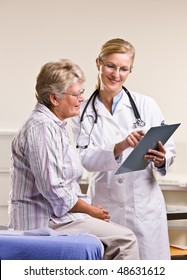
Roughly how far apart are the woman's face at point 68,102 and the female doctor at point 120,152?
1.28 ft

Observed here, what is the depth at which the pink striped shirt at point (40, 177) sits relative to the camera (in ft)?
6.82

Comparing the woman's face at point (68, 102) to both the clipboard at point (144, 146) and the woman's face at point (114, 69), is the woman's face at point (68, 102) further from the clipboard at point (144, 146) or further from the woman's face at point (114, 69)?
the woman's face at point (114, 69)

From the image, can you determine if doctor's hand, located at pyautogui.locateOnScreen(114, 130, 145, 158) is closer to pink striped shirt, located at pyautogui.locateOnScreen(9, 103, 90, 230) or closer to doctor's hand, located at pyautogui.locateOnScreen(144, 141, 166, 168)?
doctor's hand, located at pyautogui.locateOnScreen(144, 141, 166, 168)

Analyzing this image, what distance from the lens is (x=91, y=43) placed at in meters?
4.00

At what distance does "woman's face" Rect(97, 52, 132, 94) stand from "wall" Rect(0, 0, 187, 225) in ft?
4.21

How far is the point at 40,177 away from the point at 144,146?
0.53m

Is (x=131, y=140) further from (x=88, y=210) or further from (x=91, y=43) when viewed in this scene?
(x=91, y=43)

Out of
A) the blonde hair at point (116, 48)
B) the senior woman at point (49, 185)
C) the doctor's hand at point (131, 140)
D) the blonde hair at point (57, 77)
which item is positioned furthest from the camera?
the blonde hair at point (116, 48)

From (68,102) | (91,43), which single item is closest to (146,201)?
(68,102)

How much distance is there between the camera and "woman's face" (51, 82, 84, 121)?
2.25 m

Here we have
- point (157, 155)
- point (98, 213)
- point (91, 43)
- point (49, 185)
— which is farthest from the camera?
point (91, 43)

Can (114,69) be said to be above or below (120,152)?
above

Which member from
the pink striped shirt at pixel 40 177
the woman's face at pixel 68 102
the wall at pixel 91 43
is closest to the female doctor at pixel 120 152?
the woman's face at pixel 68 102
